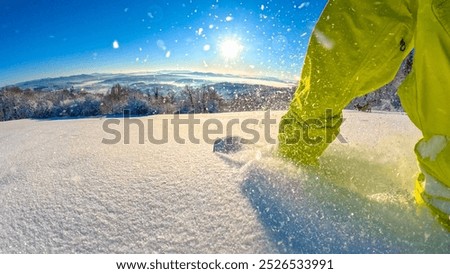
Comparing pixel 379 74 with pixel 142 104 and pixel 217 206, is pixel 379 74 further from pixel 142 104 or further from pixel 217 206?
pixel 142 104

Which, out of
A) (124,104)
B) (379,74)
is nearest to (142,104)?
(124,104)

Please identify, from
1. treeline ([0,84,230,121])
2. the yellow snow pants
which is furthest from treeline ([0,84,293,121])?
the yellow snow pants

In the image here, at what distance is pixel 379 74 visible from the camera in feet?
2.79

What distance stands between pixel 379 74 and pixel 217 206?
1.78 ft

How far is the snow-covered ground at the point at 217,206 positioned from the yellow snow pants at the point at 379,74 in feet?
0.28

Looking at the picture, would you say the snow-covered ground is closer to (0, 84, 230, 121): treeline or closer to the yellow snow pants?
the yellow snow pants

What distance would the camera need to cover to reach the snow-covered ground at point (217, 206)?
60 cm

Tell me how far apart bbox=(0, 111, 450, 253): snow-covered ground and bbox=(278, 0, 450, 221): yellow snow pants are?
0.08 metres

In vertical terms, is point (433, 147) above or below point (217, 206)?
above

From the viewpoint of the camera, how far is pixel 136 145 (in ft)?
4.34

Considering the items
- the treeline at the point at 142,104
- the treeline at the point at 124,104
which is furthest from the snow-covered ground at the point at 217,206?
the treeline at the point at 124,104

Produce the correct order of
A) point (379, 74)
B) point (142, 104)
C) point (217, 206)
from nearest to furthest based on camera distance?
point (217, 206) < point (379, 74) < point (142, 104)

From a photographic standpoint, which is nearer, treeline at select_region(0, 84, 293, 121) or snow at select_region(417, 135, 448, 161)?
snow at select_region(417, 135, 448, 161)

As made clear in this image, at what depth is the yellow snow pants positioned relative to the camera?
2.26 feet
